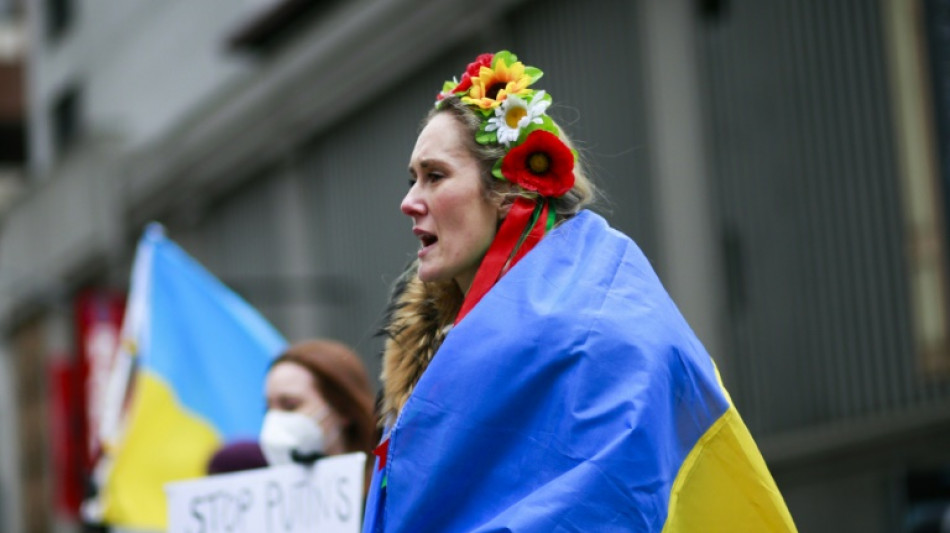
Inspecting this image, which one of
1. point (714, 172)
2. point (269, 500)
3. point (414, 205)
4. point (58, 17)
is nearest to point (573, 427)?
point (414, 205)

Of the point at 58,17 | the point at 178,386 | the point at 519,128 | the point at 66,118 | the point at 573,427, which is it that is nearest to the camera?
the point at 573,427

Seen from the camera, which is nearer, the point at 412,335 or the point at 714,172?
the point at 412,335

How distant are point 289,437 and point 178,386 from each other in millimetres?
2940

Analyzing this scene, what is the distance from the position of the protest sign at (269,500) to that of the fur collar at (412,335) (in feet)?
2.66

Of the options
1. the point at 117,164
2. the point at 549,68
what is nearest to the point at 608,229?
the point at 549,68

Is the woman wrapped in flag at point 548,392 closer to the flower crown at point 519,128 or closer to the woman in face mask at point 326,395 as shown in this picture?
the flower crown at point 519,128

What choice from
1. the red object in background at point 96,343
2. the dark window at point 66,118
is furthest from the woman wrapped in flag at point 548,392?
the dark window at point 66,118

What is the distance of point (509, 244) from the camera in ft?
10.5

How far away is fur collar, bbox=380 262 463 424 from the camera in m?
3.40

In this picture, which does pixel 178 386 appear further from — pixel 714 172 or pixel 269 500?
pixel 714 172

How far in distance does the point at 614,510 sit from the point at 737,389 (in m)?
8.05

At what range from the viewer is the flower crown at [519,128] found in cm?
327

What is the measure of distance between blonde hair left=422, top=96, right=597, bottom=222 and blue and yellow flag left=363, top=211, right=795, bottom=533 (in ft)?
0.84

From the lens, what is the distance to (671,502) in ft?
9.36
